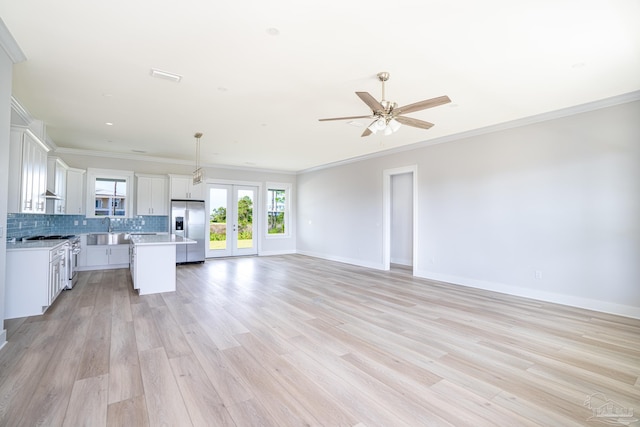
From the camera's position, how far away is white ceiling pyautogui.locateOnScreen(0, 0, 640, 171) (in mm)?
2371

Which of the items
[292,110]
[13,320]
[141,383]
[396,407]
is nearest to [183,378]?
[141,383]

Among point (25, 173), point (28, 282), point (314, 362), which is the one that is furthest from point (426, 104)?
point (28, 282)

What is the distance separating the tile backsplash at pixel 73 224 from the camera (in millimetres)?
5059

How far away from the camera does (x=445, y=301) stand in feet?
15.0

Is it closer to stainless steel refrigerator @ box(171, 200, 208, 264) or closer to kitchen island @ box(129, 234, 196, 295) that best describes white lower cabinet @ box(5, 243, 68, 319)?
kitchen island @ box(129, 234, 196, 295)

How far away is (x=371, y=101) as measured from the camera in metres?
3.08

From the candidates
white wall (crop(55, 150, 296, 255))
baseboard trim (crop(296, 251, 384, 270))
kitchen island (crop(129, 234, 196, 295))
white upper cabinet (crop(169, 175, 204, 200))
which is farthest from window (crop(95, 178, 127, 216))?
baseboard trim (crop(296, 251, 384, 270))

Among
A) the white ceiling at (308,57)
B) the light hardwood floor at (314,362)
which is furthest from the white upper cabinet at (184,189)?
the light hardwood floor at (314,362)

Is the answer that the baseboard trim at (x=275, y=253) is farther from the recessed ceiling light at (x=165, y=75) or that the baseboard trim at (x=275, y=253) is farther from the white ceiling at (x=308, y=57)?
the recessed ceiling light at (x=165, y=75)

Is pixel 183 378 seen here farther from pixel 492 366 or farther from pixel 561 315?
pixel 561 315

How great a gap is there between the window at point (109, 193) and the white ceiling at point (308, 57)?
2301 mm

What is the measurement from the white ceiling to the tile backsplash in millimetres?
1918

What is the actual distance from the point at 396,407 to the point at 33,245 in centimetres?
491

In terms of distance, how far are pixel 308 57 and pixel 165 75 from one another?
67.1 inches
